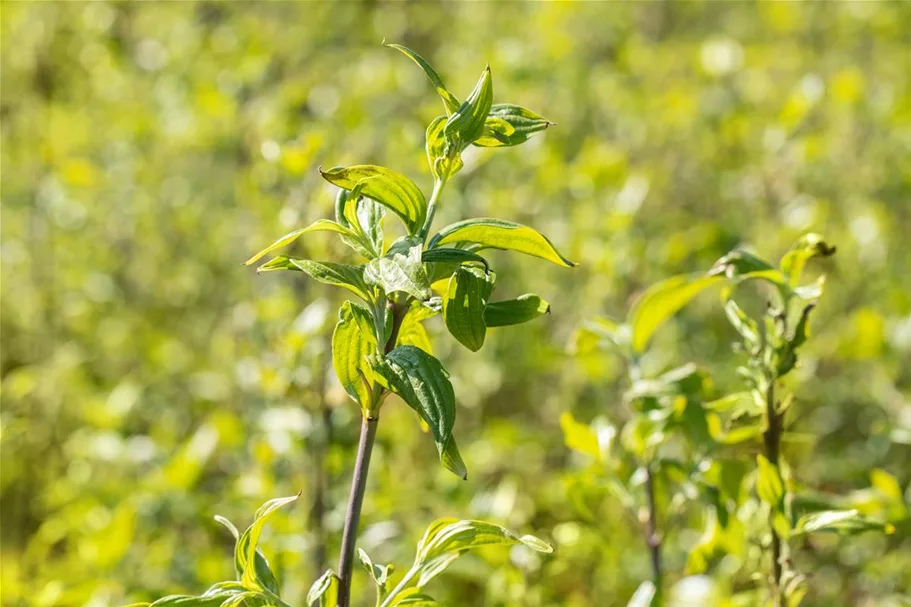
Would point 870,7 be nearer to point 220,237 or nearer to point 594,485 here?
point 220,237

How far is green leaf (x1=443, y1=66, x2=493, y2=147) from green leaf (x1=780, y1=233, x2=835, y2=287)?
412 millimetres

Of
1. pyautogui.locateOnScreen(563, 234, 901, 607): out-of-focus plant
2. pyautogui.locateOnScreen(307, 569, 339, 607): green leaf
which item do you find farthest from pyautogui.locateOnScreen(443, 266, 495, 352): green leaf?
pyautogui.locateOnScreen(563, 234, 901, 607): out-of-focus plant

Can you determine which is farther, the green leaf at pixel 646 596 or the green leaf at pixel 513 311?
the green leaf at pixel 646 596

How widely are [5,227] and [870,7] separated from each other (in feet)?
11.5

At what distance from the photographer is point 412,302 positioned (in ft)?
2.60

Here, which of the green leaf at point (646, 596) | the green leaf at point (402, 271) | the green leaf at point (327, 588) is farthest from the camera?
the green leaf at point (646, 596)

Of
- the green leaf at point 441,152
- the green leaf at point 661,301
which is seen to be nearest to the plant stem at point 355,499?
the green leaf at point 441,152

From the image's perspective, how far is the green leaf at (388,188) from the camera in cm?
75

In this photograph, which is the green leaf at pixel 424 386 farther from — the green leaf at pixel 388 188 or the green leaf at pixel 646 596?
the green leaf at pixel 646 596

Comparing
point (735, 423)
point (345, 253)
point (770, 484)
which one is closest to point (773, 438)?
point (770, 484)

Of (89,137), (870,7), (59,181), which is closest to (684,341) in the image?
(870,7)

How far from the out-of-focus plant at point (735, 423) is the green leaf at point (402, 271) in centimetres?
40

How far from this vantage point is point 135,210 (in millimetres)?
3363

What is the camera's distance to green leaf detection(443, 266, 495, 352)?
2.35 ft
